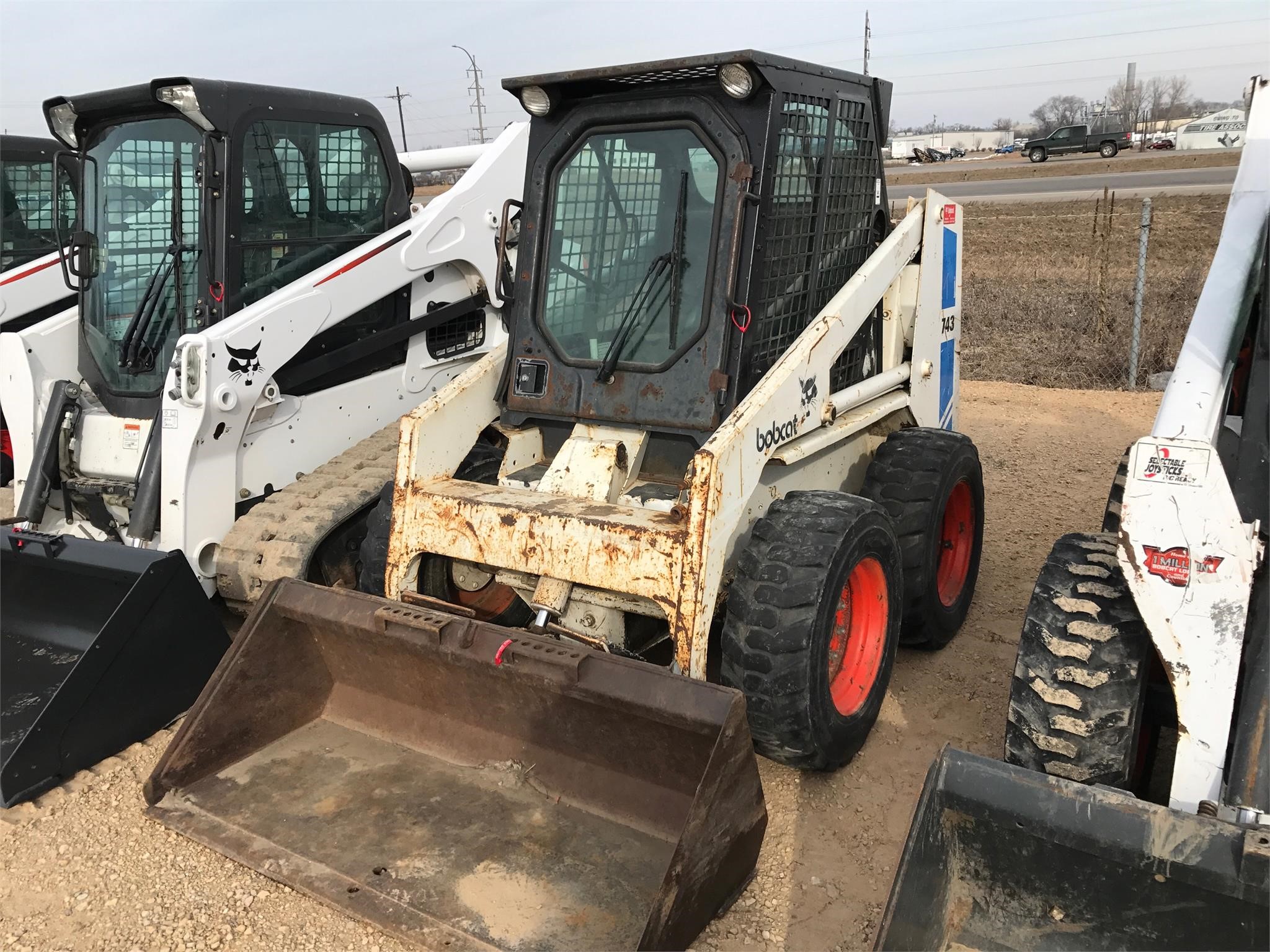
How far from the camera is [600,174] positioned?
159 inches

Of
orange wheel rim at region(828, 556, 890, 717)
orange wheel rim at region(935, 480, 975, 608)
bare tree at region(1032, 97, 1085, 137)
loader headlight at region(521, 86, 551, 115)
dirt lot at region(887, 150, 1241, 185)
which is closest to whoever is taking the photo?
orange wheel rim at region(828, 556, 890, 717)

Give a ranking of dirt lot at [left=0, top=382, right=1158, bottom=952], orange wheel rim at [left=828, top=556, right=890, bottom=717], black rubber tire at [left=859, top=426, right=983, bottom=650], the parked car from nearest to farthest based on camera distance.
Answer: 1. dirt lot at [left=0, top=382, right=1158, bottom=952]
2. orange wheel rim at [left=828, top=556, right=890, bottom=717]
3. black rubber tire at [left=859, top=426, right=983, bottom=650]
4. the parked car

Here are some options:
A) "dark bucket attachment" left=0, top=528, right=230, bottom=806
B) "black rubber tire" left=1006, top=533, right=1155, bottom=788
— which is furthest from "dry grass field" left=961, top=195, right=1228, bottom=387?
"dark bucket attachment" left=0, top=528, right=230, bottom=806

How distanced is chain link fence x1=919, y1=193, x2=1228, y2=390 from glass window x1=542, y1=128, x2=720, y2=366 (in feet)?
23.4

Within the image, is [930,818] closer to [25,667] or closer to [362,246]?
[25,667]

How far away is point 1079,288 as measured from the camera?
13508mm

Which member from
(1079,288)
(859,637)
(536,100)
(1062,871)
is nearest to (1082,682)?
(1062,871)

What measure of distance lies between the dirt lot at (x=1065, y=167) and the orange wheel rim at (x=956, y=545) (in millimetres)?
25410

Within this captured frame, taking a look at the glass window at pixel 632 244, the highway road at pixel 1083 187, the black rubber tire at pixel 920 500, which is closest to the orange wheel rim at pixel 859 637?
the black rubber tire at pixel 920 500

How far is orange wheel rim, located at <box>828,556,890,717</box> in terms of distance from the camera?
12.0 feet

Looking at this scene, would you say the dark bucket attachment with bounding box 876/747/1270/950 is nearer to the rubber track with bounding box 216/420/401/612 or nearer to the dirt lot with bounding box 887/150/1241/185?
the rubber track with bounding box 216/420/401/612

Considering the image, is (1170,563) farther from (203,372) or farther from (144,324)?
(144,324)

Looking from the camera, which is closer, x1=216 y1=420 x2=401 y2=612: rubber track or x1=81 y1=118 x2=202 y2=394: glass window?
x1=216 y1=420 x2=401 y2=612: rubber track

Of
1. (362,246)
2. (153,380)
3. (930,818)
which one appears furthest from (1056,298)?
(930,818)
